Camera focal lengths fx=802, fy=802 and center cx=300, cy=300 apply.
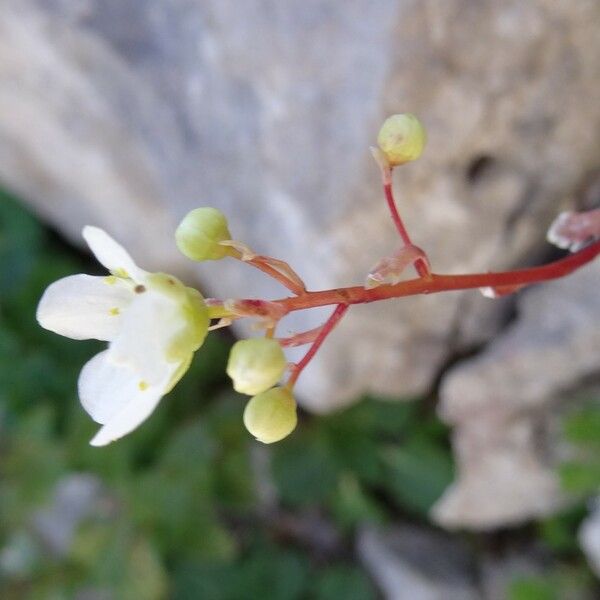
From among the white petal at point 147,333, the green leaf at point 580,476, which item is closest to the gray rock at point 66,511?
the green leaf at point 580,476

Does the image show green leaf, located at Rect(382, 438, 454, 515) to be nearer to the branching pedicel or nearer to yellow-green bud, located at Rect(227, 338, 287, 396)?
the branching pedicel

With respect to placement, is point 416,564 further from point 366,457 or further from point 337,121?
point 337,121

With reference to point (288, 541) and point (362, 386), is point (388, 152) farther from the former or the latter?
point (288, 541)

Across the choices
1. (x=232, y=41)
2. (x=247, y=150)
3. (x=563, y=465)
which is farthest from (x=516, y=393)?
(x=232, y=41)

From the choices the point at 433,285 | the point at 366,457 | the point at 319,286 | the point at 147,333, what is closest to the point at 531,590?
the point at 366,457

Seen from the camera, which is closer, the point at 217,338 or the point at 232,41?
the point at 232,41
